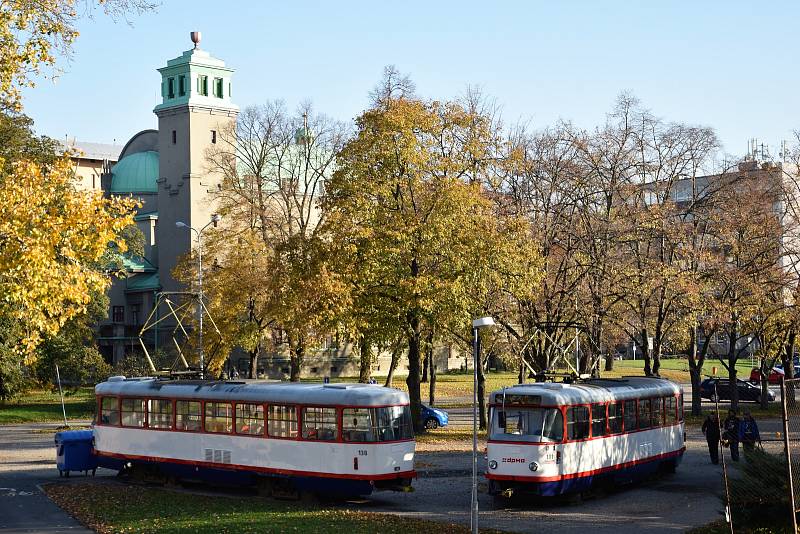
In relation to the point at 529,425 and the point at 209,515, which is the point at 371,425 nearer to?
the point at 529,425

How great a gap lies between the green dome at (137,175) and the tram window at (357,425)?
7658 centimetres

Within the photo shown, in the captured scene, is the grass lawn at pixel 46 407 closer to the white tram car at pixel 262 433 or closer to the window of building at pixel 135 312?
the window of building at pixel 135 312

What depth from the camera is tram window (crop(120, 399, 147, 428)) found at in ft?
103

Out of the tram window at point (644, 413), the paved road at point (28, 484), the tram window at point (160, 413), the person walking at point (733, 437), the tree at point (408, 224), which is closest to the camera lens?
the paved road at point (28, 484)

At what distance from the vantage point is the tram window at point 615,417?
2723 centimetres

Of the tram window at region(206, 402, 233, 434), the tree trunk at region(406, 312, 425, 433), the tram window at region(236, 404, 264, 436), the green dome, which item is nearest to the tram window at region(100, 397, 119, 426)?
the tram window at region(206, 402, 233, 434)

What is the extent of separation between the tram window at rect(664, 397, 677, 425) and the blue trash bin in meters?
17.2

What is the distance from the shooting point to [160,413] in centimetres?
3064

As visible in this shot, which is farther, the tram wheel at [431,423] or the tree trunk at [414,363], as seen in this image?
the tram wheel at [431,423]

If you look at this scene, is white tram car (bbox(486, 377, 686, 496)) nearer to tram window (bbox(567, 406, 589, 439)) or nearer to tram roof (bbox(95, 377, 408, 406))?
tram window (bbox(567, 406, 589, 439))

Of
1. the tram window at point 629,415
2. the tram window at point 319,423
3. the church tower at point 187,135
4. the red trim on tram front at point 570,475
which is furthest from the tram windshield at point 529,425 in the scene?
the church tower at point 187,135

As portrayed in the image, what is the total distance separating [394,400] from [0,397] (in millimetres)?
43670

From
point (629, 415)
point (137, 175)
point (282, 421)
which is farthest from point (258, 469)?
point (137, 175)

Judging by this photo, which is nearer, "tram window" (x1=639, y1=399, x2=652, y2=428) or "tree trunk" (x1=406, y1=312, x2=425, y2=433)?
"tram window" (x1=639, y1=399, x2=652, y2=428)
